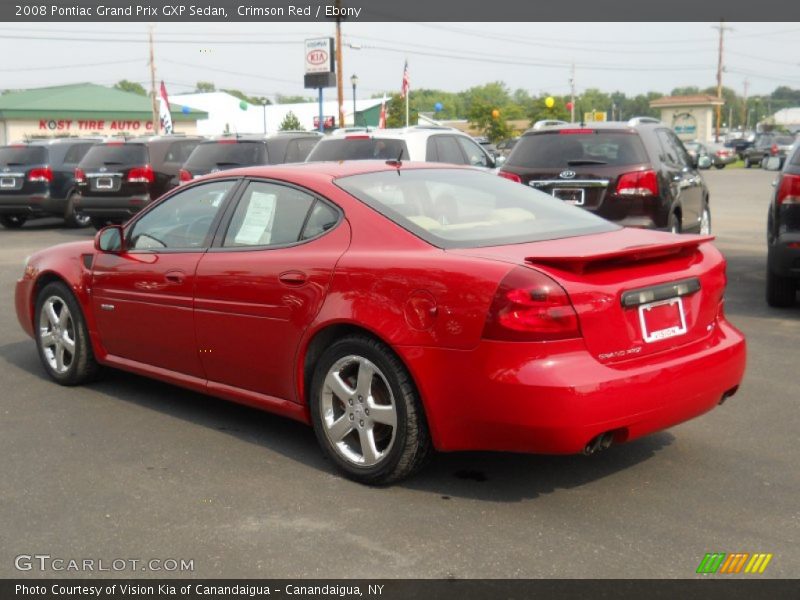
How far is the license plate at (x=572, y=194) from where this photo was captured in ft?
35.2

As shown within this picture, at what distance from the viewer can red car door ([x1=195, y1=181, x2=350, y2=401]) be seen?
17.0 ft

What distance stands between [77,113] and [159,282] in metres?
59.3

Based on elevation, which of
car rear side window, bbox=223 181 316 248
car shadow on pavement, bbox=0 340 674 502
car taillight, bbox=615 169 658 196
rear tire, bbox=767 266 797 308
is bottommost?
car shadow on pavement, bbox=0 340 674 502

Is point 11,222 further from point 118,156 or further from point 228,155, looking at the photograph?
point 228,155

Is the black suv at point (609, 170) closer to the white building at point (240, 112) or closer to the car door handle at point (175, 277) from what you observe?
the car door handle at point (175, 277)

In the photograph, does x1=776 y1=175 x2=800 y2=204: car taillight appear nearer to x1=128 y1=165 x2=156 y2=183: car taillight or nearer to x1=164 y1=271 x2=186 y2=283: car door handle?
x1=164 y1=271 x2=186 y2=283: car door handle

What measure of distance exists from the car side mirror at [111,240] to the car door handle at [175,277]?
67cm

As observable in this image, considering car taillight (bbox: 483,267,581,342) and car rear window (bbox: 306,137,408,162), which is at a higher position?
car rear window (bbox: 306,137,408,162)

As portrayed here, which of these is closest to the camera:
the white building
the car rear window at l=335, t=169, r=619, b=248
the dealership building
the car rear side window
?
the car rear window at l=335, t=169, r=619, b=248

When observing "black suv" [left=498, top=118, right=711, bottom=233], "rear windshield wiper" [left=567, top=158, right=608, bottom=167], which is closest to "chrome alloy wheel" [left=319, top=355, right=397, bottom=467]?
"black suv" [left=498, top=118, right=711, bottom=233]

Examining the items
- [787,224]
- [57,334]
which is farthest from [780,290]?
[57,334]

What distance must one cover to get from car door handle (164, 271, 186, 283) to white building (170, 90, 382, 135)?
239ft
